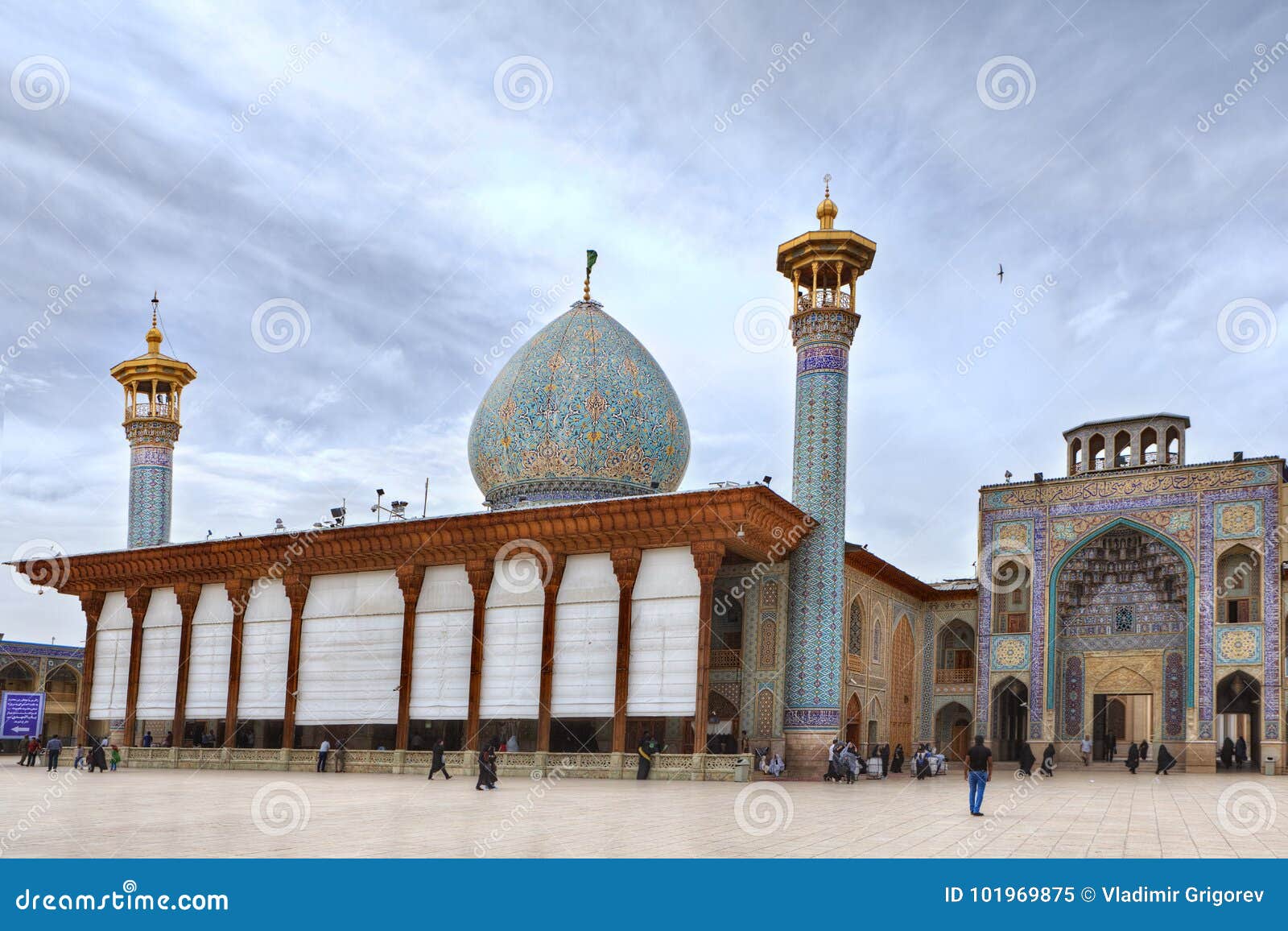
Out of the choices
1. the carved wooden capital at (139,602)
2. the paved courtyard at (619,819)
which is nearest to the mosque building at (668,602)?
the carved wooden capital at (139,602)

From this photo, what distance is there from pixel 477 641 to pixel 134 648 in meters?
9.71

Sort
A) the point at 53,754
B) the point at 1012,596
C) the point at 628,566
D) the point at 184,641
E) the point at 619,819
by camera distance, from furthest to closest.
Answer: the point at 1012,596 → the point at 184,641 → the point at 53,754 → the point at 628,566 → the point at 619,819

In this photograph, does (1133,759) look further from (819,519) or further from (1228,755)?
(819,519)

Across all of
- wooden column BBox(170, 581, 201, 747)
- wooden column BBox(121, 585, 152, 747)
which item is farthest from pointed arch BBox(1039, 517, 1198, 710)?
wooden column BBox(121, 585, 152, 747)

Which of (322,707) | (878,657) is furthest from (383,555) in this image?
(878,657)

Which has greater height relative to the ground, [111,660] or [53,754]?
[111,660]

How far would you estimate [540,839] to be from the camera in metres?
9.38

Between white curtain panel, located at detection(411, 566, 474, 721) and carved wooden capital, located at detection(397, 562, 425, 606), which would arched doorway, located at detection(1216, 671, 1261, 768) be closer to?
white curtain panel, located at detection(411, 566, 474, 721)

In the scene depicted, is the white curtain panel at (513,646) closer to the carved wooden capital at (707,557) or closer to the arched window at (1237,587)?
the carved wooden capital at (707,557)

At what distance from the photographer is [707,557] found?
20.2 metres

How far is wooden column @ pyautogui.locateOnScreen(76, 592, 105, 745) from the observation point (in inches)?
1093

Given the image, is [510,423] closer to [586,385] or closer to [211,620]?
[586,385]

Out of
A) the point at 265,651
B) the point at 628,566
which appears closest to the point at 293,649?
the point at 265,651

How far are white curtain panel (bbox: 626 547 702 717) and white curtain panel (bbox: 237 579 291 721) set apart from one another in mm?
8046
